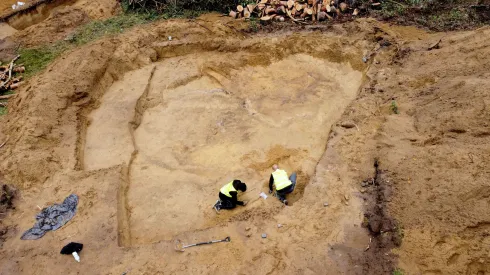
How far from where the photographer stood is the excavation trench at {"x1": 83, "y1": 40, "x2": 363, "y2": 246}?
22.6 feet

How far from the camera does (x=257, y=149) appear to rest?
795 centimetres

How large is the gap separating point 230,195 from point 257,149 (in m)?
1.76

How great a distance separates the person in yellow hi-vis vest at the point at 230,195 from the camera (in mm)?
6398

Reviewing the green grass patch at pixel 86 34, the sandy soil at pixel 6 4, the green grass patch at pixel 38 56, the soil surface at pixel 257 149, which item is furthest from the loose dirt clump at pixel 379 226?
the sandy soil at pixel 6 4

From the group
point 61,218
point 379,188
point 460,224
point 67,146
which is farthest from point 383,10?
point 61,218

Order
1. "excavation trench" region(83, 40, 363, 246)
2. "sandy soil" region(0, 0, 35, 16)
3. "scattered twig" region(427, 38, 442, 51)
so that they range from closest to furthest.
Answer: "excavation trench" region(83, 40, 363, 246)
"scattered twig" region(427, 38, 442, 51)
"sandy soil" region(0, 0, 35, 16)

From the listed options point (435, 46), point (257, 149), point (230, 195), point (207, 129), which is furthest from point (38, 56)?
point (435, 46)

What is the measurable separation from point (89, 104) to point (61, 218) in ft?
12.0

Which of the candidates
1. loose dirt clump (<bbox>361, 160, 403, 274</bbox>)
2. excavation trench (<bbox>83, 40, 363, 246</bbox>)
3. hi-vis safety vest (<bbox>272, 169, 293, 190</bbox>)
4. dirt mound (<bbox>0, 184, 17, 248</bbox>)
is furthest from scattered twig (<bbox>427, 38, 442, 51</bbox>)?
dirt mound (<bbox>0, 184, 17, 248</bbox>)

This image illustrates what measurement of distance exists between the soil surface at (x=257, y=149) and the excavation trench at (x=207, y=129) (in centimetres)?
4

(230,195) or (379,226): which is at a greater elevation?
(230,195)

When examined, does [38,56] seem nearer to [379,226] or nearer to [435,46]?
[379,226]

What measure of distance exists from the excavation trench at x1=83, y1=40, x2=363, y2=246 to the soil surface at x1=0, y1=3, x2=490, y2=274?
36 millimetres

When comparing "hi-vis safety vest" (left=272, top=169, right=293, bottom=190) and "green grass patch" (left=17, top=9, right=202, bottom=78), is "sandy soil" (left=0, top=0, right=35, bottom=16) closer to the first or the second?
"green grass patch" (left=17, top=9, right=202, bottom=78)
